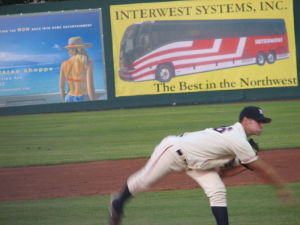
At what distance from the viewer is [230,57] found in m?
20.2

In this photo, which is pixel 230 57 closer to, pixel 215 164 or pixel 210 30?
pixel 210 30

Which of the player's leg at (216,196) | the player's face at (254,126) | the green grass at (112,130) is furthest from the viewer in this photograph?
the green grass at (112,130)

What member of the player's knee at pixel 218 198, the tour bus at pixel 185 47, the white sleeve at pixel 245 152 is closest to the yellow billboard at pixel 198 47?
the tour bus at pixel 185 47

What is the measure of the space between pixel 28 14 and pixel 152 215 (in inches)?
605

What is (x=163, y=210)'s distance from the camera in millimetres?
6500

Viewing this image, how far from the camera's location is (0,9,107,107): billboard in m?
20.1

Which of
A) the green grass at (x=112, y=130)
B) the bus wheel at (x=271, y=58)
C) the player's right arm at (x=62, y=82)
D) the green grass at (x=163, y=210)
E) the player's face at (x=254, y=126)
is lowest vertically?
the green grass at (x=163, y=210)

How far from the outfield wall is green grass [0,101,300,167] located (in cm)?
66

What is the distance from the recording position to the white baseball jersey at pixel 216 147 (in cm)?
454

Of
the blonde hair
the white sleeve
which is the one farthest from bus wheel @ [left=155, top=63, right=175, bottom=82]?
the white sleeve

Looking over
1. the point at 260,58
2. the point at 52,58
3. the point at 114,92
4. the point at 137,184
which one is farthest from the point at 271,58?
the point at 137,184

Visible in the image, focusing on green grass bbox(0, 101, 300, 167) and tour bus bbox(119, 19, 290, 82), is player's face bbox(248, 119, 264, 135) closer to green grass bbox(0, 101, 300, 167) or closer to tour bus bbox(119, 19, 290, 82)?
green grass bbox(0, 101, 300, 167)

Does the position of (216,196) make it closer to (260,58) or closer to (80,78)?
(80,78)

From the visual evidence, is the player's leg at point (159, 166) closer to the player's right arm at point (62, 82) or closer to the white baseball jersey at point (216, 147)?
the white baseball jersey at point (216, 147)
